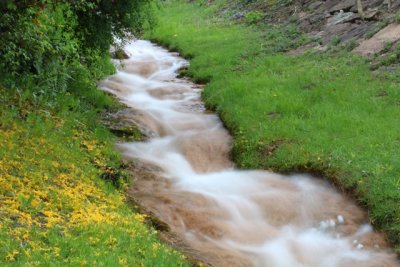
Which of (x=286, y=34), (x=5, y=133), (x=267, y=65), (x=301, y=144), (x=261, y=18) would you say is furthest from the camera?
(x=261, y=18)

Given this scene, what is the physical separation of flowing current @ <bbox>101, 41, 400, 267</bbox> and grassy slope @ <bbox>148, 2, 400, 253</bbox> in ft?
1.38

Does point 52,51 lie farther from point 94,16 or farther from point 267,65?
point 267,65

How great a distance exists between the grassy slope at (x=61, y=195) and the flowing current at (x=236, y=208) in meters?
0.87

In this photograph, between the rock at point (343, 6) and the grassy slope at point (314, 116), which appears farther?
the rock at point (343, 6)

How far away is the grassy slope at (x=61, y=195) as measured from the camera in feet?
21.8

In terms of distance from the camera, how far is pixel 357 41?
19875mm

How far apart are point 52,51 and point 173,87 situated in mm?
8744

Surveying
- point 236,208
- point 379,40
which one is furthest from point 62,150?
point 379,40

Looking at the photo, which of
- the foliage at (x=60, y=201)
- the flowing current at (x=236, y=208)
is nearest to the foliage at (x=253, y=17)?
the flowing current at (x=236, y=208)

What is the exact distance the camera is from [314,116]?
13.9m

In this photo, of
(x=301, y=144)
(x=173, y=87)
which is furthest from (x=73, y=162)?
(x=173, y=87)

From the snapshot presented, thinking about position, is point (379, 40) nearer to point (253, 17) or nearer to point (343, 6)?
point (343, 6)

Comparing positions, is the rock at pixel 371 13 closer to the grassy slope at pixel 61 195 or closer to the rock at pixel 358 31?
the rock at pixel 358 31

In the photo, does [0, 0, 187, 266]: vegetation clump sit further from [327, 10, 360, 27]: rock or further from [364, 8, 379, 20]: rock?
[327, 10, 360, 27]: rock
